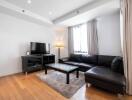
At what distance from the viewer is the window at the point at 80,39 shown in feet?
16.2

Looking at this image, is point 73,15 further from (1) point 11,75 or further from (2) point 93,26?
(1) point 11,75

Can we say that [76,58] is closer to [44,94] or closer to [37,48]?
[37,48]

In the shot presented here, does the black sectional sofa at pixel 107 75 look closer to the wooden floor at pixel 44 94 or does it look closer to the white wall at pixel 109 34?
the wooden floor at pixel 44 94

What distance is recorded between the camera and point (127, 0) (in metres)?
2.21

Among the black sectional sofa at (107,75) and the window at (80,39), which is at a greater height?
Answer: the window at (80,39)

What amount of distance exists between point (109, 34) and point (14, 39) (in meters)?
4.12

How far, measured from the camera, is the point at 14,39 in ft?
12.8

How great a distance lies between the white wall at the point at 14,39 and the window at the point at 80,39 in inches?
84.3

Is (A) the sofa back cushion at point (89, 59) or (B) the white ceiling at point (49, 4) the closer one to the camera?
(B) the white ceiling at point (49, 4)

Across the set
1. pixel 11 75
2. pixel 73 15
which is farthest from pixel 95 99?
pixel 11 75

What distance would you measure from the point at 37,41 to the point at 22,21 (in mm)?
1172

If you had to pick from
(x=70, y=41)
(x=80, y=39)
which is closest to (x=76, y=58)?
(x=80, y=39)

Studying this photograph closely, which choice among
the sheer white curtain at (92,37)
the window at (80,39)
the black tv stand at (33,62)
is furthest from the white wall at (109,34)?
the black tv stand at (33,62)

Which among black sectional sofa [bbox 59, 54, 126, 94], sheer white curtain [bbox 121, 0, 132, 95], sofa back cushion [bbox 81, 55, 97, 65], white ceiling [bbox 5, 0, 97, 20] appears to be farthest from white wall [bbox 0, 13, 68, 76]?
sheer white curtain [bbox 121, 0, 132, 95]
